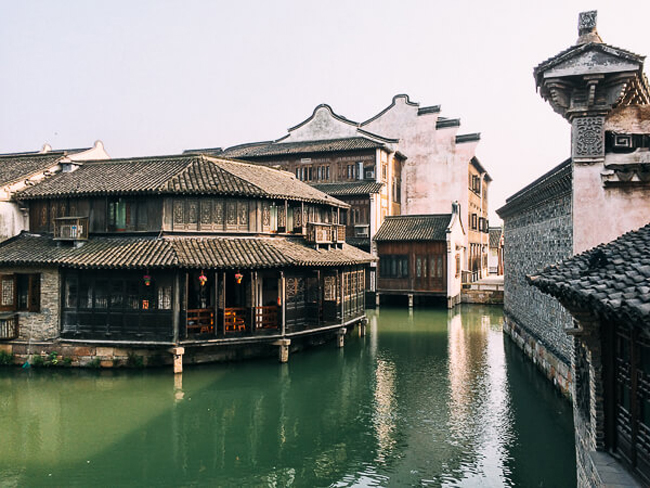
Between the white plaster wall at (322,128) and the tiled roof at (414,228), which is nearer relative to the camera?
the tiled roof at (414,228)

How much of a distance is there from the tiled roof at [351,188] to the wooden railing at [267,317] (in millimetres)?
20997

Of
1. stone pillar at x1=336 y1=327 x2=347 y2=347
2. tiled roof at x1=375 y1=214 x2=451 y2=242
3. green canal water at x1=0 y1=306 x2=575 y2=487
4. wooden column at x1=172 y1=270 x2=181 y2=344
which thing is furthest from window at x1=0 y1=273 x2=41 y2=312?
tiled roof at x1=375 y1=214 x2=451 y2=242

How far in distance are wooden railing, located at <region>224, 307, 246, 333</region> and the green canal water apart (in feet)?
5.05

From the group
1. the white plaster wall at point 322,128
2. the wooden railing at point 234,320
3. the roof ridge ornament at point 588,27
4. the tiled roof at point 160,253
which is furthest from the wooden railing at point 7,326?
the white plaster wall at point 322,128

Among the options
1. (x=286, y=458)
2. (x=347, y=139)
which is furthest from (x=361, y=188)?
(x=286, y=458)

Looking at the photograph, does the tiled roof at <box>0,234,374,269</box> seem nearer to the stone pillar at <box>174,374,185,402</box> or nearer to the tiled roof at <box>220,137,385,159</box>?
the stone pillar at <box>174,374,185,402</box>

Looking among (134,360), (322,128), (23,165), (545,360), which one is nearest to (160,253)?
(134,360)

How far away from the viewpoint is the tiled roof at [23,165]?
24406 millimetres

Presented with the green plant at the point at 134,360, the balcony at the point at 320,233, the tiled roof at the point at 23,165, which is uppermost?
the tiled roof at the point at 23,165

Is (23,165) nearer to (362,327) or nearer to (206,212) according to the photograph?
(206,212)

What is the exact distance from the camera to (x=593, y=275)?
289 inches

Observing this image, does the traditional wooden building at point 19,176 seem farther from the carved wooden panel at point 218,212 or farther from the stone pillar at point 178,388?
the stone pillar at point 178,388

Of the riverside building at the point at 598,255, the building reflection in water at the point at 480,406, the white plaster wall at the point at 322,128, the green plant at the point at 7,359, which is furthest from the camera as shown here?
the white plaster wall at the point at 322,128

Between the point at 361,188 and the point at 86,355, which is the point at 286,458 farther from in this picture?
the point at 361,188
